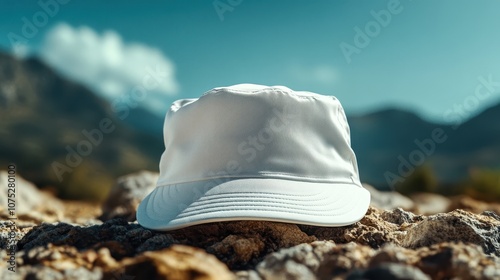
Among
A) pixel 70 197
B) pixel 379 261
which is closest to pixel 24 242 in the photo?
pixel 379 261

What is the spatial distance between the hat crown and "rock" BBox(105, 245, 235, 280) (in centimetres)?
90

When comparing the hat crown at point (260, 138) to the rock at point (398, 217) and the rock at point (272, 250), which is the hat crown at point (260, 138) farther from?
the rock at point (398, 217)

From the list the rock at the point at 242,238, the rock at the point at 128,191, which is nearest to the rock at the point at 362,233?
the rock at the point at 242,238

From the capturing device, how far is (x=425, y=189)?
56.7 ft

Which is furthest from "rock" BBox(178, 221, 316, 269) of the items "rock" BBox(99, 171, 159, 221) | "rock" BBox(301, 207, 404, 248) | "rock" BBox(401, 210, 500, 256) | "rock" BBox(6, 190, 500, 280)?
"rock" BBox(99, 171, 159, 221)

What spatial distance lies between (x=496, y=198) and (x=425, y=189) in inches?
96.1

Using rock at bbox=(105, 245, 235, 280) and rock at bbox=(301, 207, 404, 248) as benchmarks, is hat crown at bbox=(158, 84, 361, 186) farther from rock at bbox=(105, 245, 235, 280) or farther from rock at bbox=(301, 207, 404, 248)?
rock at bbox=(105, 245, 235, 280)

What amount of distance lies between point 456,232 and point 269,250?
0.89m

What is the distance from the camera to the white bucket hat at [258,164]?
2.50 metres

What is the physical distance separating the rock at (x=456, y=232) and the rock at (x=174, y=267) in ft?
4.08

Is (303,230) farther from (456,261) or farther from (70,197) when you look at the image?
(70,197)

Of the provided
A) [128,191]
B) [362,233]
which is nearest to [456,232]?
[362,233]

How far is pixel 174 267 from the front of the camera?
1647 millimetres

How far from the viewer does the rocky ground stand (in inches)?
67.6
